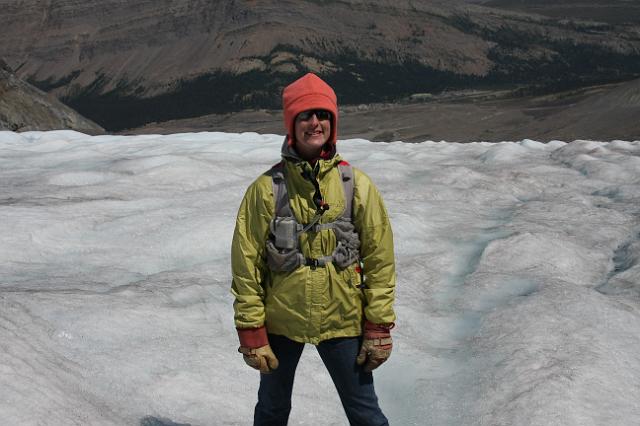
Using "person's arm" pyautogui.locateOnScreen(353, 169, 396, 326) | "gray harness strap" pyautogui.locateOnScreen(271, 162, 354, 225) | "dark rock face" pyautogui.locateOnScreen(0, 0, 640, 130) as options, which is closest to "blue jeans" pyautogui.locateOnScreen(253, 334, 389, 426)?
"person's arm" pyautogui.locateOnScreen(353, 169, 396, 326)

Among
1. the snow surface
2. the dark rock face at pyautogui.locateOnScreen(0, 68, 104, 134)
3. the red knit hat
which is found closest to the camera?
the red knit hat

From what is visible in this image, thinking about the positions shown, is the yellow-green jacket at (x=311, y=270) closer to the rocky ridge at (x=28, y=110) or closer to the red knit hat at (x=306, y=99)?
the red knit hat at (x=306, y=99)

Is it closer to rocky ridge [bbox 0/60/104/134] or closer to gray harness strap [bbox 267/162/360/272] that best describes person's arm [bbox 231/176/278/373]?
gray harness strap [bbox 267/162/360/272]

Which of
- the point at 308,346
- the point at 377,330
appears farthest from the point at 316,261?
the point at 308,346

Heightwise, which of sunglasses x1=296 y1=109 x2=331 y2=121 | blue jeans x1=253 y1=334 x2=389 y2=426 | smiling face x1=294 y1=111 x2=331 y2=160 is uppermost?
sunglasses x1=296 y1=109 x2=331 y2=121

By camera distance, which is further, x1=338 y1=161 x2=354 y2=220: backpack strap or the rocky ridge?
the rocky ridge

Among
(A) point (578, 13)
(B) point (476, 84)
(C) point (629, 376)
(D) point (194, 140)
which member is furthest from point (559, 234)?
(A) point (578, 13)

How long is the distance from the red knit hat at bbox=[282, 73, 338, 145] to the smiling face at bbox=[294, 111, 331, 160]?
0.03 meters

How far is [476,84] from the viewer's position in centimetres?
9481

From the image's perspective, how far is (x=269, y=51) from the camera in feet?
316

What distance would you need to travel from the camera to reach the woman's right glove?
2488 mm

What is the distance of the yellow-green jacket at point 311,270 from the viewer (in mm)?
2500

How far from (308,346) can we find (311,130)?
2.03m

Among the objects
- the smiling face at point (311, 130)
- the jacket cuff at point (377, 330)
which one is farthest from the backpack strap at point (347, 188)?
the jacket cuff at point (377, 330)
